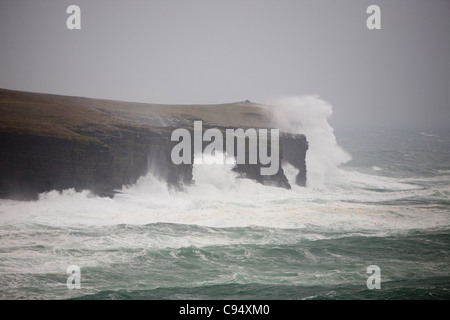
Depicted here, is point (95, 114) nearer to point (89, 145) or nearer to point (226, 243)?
point (89, 145)

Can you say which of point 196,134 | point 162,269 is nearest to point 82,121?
point 196,134

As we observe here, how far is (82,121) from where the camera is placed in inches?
2010

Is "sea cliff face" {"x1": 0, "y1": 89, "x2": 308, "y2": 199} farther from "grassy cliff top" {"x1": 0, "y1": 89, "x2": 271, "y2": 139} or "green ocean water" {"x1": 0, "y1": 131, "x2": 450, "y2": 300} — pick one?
"green ocean water" {"x1": 0, "y1": 131, "x2": 450, "y2": 300}

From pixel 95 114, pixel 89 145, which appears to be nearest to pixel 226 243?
pixel 89 145

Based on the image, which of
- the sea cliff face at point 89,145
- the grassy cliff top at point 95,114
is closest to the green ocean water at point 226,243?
the sea cliff face at point 89,145

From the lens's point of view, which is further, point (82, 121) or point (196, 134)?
point (196, 134)

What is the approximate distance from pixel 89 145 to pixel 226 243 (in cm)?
1785

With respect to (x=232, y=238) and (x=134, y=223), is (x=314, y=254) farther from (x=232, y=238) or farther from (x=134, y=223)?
(x=134, y=223)

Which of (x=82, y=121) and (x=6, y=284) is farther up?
(x=82, y=121)
